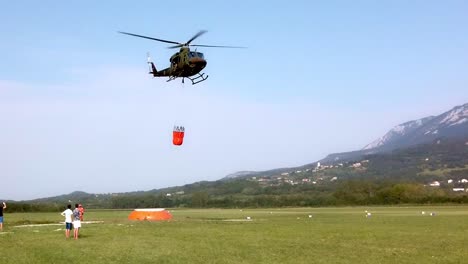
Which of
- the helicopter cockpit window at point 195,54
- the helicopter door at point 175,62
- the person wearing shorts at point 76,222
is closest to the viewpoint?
the person wearing shorts at point 76,222

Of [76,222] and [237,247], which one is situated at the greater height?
[76,222]

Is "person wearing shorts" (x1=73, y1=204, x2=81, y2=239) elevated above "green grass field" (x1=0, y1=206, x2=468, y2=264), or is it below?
above

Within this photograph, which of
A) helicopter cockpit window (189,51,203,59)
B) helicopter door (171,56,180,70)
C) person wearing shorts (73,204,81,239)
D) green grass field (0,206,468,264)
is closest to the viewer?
green grass field (0,206,468,264)

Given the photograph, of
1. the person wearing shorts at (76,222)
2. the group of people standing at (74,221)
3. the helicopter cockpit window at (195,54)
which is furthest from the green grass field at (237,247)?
the helicopter cockpit window at (195,54)

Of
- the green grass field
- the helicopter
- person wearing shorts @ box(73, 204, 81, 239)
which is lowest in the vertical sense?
the green grass field

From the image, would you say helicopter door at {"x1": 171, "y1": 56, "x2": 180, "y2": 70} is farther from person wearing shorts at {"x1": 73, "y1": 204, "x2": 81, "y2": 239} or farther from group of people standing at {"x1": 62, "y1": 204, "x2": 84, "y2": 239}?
person wearing shorts at {"x1": 73, "y1": 204, "x2": 81, "y2": 239}

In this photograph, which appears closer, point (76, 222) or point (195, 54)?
point (76, 222)

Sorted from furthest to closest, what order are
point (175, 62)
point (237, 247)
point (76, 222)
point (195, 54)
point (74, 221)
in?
point (175, 62)
point (195, 54)
point (74, 221)
point (76, 222)
point (237, 247)

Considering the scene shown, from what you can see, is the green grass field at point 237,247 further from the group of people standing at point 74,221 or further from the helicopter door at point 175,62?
the helicopter door at point 175,62

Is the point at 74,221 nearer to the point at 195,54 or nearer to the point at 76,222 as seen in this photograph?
the point at 76,222

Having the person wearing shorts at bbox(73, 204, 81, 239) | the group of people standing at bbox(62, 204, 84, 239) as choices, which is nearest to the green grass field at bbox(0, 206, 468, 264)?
the person wearing shorts at bbox(73, 204, 81, 239)

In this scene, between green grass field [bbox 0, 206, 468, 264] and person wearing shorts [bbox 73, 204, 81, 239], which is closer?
green grass field [bbox 0, 206, 468, 264]

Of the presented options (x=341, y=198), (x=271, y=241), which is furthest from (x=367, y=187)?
(x=271, y=241)

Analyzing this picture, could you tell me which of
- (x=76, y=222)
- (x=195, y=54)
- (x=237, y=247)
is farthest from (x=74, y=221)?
(x=195, y=54)
